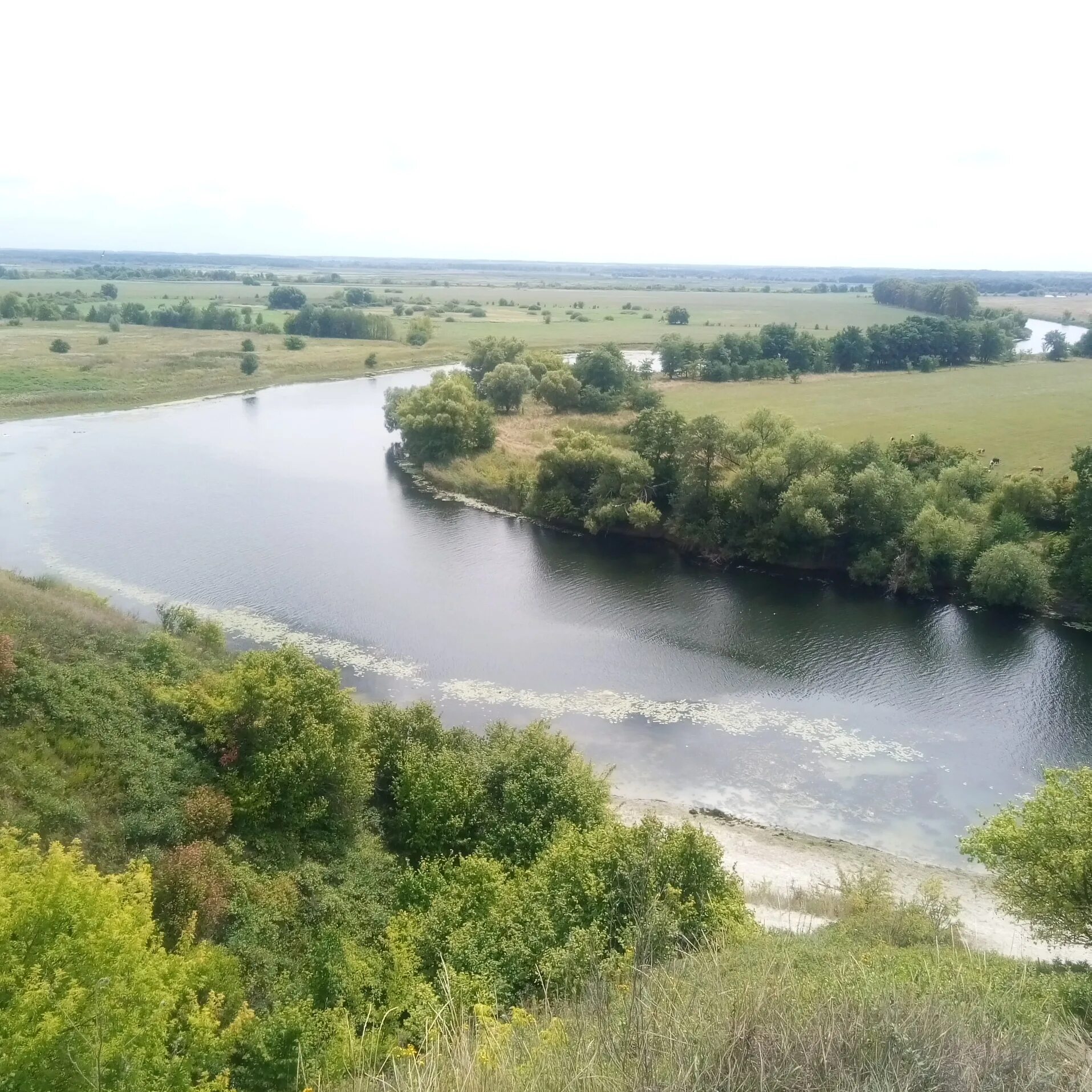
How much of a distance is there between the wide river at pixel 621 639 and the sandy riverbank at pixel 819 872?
2.94ft

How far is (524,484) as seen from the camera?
49062 mm

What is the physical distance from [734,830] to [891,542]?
21069mm

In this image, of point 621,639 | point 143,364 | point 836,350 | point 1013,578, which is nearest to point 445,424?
point 621,639

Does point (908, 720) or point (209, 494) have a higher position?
point (209, 494)

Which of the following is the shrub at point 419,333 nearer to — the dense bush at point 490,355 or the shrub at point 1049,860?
the dense bush at point 490,355

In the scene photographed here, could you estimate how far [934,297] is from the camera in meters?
139

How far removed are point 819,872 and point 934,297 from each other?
141 meters

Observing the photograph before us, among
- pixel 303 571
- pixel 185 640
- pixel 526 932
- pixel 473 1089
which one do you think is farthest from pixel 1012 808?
pixel 303 571

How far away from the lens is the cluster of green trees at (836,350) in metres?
84.4

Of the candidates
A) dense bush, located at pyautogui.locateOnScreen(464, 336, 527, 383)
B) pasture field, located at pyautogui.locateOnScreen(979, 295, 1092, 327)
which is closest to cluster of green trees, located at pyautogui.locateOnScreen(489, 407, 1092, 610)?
dense bush, located at pyautogui.locateOnScreen(464, 336, 527, 383)

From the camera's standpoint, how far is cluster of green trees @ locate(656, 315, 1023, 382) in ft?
277

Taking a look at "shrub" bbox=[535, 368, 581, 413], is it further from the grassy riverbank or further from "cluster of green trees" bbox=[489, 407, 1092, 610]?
the grassy riverbank

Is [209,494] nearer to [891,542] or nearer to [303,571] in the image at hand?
[303,571]

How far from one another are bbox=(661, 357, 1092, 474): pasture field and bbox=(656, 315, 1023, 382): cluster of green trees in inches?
96.7
